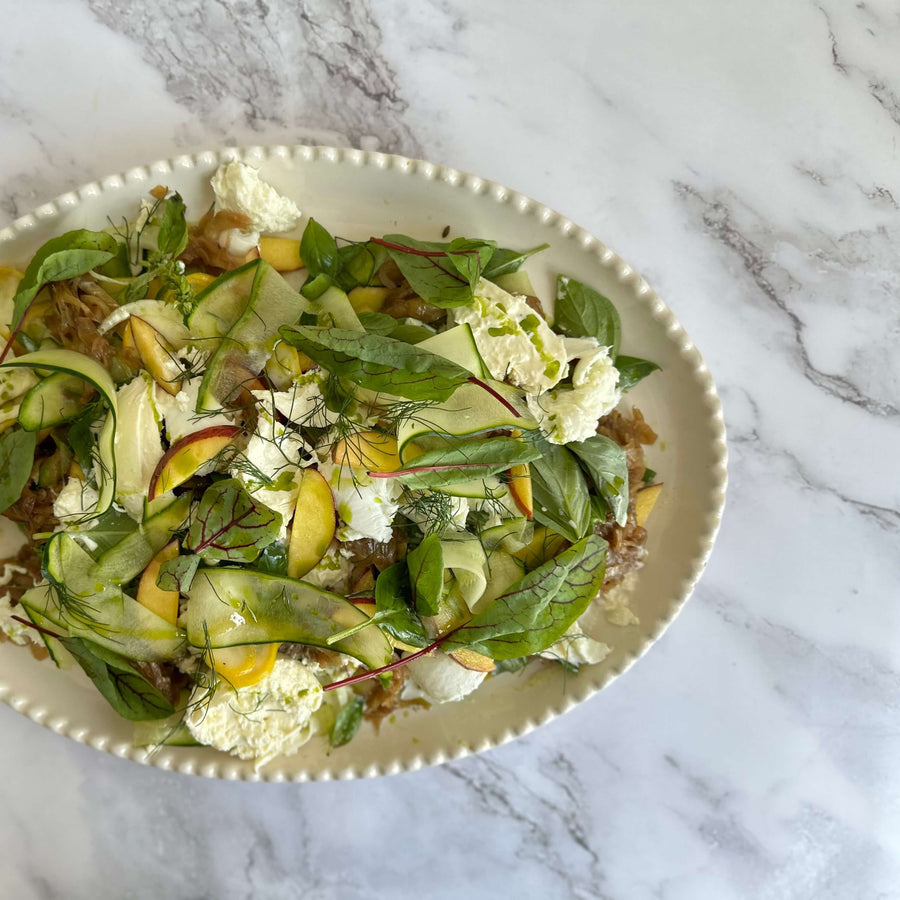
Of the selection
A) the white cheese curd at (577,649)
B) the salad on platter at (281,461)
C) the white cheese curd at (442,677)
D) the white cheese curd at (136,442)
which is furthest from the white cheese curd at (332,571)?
the white cheese curd at (577,649)

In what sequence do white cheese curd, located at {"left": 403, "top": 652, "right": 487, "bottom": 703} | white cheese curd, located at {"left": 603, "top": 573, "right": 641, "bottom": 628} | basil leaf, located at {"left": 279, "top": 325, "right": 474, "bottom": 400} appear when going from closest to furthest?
1. basil leaf, located at {"left": 279, "top": 325, "right": 474, "bottom": 400}
2. white cheese curd, located at {"left": 403, "top": 652, "right": 487, "bottom": 703}
3. white cheese curd, located at {"left": 603, "top": 573, "right": 641, "bottom": 628}

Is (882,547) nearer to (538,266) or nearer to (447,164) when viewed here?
(538,266)

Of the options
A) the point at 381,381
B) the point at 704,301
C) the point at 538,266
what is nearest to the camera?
the point at 381,381

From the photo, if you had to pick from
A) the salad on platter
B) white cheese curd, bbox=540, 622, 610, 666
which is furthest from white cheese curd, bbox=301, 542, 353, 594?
white cheese curd, bbox=540, 622, 610, 666

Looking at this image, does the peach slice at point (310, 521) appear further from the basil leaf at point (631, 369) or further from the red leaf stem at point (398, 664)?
the basil leaf at point (631, 369)

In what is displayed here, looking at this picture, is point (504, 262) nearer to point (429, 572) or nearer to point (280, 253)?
point (280, 253)

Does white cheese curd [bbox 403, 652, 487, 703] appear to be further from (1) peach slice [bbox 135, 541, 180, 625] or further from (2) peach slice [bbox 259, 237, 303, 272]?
(2) peach slice [bbox 259, 237, 303, 272]

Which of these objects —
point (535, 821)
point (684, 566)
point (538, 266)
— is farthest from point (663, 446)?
point (535, 821)
